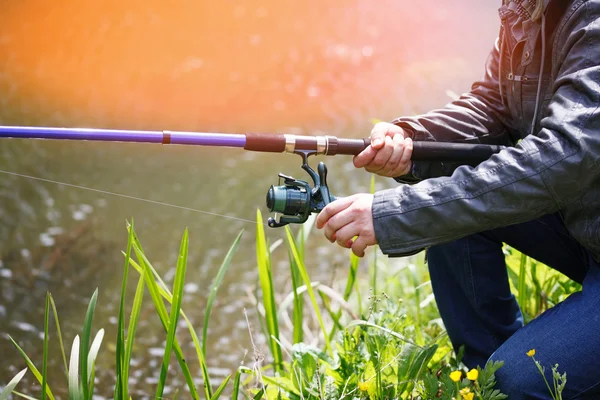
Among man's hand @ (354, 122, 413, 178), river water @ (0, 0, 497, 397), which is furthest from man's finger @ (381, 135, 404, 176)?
river water @ (0, 0, 497, 397)

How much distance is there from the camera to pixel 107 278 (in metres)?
3.39

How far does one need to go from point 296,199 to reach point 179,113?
350 centimetres

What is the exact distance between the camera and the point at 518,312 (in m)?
2.27

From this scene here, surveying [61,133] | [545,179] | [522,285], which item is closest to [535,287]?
[522,285]

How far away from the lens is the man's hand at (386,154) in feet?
6.64

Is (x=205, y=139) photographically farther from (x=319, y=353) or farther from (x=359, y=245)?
(x=319, y=353)

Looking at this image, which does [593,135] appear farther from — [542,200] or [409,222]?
[409,222]

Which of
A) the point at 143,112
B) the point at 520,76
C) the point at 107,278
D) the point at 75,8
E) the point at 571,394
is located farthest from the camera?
the point at 75,8

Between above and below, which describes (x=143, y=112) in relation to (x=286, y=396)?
above

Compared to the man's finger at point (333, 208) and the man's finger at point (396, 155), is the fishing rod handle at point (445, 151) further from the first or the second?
the man's finger at point (333, 208)

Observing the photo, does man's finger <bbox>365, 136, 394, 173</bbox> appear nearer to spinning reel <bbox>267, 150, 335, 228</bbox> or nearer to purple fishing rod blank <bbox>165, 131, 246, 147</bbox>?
spinning reel <bbox>267, 150, 335, 228</bbox>

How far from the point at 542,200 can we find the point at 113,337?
6.22 feet

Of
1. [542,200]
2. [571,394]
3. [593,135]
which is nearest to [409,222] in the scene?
[542,200]

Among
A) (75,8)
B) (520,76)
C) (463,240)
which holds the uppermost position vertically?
(75,8)
